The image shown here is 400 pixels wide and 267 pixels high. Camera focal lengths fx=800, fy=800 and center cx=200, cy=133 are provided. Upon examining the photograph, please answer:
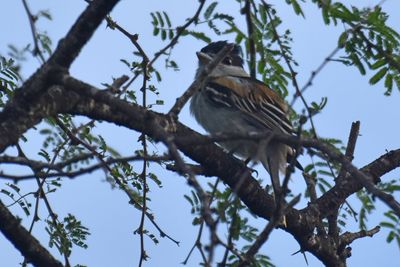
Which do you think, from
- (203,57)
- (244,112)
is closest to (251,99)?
(244,112)

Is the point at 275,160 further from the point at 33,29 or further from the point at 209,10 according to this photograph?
the point at 33,29

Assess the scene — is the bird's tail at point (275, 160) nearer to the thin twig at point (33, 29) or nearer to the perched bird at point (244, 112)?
the perched bird at point (244, 112)

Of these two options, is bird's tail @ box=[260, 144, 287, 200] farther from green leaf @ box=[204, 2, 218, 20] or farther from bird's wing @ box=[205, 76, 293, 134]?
green leaf @ box=[204, 2, 218, 20]

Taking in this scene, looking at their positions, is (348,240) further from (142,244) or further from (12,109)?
(12,109)

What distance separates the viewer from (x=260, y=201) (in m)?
5.42

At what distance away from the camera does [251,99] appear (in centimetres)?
698

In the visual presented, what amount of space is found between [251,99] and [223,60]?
131 centimetres

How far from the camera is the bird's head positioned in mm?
7910

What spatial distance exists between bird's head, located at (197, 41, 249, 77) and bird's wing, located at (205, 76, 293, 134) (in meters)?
0.66

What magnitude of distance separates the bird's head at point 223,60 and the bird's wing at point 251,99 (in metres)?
0.66

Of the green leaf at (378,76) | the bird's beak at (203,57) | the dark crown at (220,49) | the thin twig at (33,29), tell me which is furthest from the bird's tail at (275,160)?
the thin twig at (33,29)

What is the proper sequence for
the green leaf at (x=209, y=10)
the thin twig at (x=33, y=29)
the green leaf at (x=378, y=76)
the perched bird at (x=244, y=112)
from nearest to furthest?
the thin twig at (x=33, y=29) → the green leaf at (x=209, y=10) → the green leaf at (x=378, y=76) → the perched bird at (x=244, y=112)

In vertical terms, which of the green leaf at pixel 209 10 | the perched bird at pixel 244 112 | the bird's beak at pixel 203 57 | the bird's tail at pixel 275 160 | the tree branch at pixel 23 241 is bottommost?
the tree branch at pixel 23 241

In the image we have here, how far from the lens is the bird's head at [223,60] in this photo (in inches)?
311
